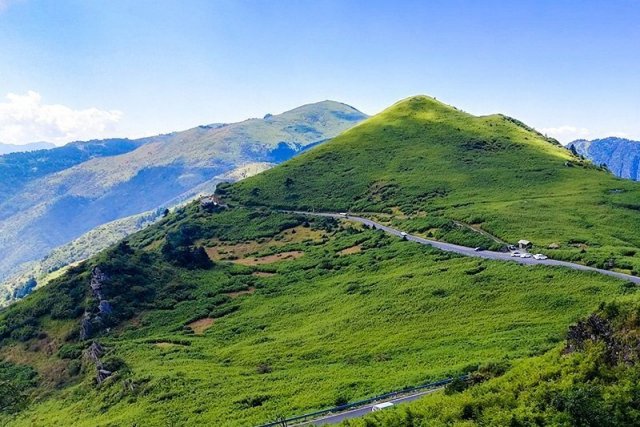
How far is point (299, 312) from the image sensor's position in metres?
83.0

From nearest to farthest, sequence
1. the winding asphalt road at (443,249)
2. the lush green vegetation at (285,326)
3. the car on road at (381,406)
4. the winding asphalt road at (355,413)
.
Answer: the car on road at (381,406), the winding asphalt road at (355,413), the winding asphalt road at (443,249), the lush green vegetation at (285,326)

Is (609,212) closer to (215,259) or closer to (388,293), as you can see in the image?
(388,293)

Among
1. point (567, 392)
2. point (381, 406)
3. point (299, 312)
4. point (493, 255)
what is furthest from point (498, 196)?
point (567, 392)

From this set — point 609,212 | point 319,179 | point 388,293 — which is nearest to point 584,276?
point 388,293

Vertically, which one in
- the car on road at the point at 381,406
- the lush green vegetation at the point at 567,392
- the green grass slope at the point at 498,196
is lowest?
the car on road at the point at 381,406

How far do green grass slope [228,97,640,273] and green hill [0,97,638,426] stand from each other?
945mm

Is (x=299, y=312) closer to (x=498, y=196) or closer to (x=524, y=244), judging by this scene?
(x=524, y=244)

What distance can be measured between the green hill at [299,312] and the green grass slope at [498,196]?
94 cm

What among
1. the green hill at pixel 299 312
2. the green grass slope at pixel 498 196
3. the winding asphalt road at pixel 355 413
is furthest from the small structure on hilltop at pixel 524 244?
the winding asphalt road at pixel 355 413

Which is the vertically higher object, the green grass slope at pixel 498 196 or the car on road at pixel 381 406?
the green grass slope at pixel 498 196

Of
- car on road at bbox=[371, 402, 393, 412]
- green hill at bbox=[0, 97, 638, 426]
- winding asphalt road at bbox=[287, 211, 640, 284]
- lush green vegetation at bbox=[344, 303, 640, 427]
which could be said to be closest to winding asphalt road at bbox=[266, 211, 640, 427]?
winding asphalt road at bbox=[287, 211, 640, 284]

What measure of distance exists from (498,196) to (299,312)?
282 ft

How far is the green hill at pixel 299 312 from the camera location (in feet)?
167

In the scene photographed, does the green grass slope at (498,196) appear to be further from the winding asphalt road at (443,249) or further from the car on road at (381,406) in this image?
the car on road at (381,406)
